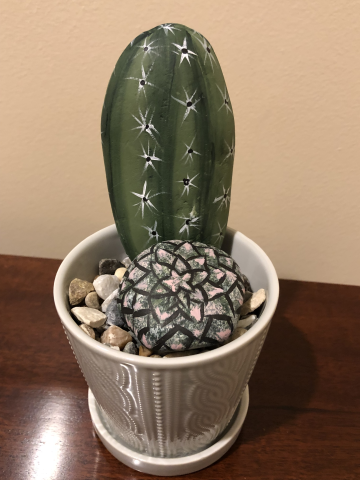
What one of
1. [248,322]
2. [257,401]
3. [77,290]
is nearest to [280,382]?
[257,401]

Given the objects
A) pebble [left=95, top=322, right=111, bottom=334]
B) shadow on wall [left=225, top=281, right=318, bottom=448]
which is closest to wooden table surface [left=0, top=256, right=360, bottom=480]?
shadow on wall [left=225, top=281, right=318, bottom=448]

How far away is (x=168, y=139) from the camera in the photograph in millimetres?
316

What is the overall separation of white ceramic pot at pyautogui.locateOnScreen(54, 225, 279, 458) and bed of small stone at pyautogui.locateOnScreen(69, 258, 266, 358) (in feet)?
0.04

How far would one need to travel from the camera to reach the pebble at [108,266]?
1.31 ft

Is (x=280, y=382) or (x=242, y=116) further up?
(x=242, y=116)

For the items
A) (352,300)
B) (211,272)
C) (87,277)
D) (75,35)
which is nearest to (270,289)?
(211,272)

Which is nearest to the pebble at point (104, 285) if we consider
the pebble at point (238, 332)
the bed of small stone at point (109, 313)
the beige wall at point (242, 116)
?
the bed of small stone at point (109, 313)

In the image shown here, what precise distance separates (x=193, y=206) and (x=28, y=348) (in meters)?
0.30

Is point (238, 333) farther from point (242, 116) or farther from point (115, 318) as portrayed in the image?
point (242, 116)

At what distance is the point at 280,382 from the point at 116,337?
9.1 inches

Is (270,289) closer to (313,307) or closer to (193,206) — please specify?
(193,206)

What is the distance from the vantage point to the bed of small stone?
33cm

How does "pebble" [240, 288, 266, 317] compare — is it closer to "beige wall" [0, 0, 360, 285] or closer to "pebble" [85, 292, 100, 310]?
"pebble" [85, 292, 100, 310]

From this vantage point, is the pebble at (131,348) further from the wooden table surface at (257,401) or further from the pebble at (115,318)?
the wooden table surface at (257,401)
